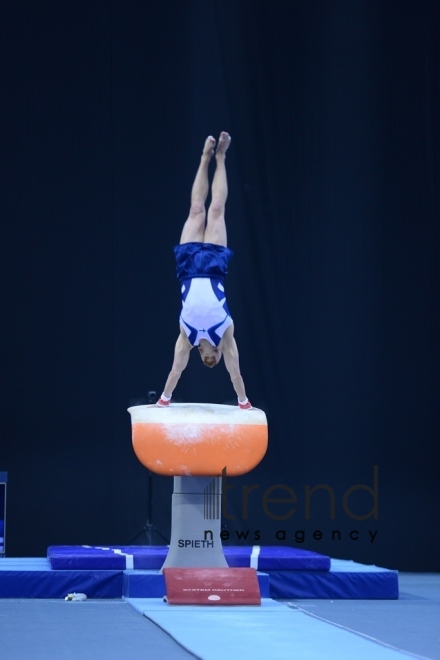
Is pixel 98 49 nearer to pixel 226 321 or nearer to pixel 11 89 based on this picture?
pixel 11 89

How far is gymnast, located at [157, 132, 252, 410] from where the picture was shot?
23.9ft

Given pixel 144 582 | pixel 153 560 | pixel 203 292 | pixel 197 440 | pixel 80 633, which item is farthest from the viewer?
pixel 153 560

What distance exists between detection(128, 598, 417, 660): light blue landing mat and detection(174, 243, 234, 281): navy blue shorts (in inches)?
86.3

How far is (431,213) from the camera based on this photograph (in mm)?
10320

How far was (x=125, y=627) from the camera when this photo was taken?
569cm

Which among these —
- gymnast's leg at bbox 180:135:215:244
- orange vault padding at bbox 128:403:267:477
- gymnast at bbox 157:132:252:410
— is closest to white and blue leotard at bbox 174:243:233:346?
gymnast at bbox 157:132:252:410

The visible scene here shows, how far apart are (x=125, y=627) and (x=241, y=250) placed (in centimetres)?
492

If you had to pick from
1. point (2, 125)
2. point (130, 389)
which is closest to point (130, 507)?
point (130, 389)

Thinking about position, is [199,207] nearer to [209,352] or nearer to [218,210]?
[218,210]

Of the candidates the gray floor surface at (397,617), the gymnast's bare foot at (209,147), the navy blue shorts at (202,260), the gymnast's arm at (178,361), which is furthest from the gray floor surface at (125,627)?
the gymnast's bare foot at (209,147)

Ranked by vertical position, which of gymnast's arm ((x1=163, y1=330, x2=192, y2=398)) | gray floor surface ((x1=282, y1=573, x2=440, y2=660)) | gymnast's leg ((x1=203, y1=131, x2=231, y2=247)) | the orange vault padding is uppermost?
gymnast's leg ((x1=203, y1=131, x2=231, y2=247))

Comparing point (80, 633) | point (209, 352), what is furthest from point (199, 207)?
point (80, 633)

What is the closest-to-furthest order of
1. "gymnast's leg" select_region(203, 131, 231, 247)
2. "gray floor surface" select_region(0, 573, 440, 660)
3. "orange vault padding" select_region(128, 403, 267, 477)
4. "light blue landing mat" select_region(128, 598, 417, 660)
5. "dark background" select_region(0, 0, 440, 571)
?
1. "light blue landing mat" select_region(128, 598, 417, 660)
2. "gray floor surface" select_region(0, 573, 440, 660)
3. "orange vault padding" select_region(128, 403, 267, 477)
4. "gymnast's leg" select_region(203, 131, 231, 247)
5. "dark background" select_region(0, 0, 440, 571)

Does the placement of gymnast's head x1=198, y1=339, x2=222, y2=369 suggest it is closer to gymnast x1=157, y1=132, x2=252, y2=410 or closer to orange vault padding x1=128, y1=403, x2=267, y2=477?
gymnast x1=157, y1=132, x2=252, y2=410
